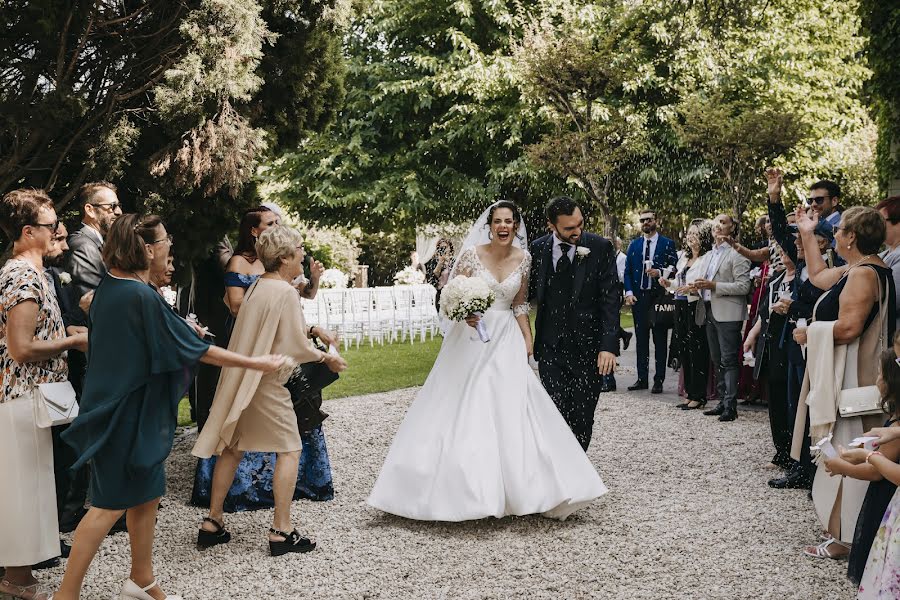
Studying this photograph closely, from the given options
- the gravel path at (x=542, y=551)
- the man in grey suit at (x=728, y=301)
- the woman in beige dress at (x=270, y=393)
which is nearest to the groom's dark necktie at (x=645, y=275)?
the man in grey suit at (x=728, y=301)

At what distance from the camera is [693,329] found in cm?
979

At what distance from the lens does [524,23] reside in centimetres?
2317

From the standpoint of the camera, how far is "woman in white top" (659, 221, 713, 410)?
9.72 metres

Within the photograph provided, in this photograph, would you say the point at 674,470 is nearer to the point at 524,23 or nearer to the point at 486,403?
the point at 486,403

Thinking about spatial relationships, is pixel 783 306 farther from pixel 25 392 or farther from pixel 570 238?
pixel 25 392

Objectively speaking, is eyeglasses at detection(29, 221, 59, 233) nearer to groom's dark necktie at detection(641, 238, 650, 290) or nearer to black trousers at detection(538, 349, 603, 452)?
black trousers at detection(538, 349, 603, 452)

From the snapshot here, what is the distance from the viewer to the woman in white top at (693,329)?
9.72m

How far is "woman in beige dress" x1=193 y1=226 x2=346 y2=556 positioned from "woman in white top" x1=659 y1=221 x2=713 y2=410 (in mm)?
5864

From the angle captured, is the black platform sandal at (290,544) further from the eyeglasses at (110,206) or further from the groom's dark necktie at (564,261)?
the groom's dark necktie at (564,261)

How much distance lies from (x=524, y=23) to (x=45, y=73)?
62.3ft

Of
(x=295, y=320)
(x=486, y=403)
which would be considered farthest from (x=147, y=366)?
(x=486, y=403)

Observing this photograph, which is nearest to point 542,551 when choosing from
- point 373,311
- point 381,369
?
point 381,369

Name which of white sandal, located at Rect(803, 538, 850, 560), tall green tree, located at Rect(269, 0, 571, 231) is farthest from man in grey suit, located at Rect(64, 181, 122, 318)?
tall green tree, located at Rect(269, 0, 571, 231)

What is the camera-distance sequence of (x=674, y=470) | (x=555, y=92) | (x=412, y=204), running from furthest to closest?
1. (x=412, y=204)
2. (x=555, y=92)
3. (x=674, y=470)
